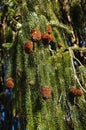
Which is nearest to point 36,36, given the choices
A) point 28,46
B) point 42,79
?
point 28,46

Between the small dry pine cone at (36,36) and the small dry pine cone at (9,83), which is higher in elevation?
the small dry pine cone at (36,36)

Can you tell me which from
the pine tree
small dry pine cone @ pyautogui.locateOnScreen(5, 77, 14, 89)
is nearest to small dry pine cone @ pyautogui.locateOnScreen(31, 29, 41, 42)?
the pine tree

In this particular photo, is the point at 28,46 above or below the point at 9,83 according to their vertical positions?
above

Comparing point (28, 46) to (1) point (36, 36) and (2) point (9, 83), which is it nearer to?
(1) point (36, 36)

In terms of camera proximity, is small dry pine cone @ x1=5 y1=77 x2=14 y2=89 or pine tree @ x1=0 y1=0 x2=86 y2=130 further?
small dry pine cone @ x1=5 y1=77 x2=14 y2=89

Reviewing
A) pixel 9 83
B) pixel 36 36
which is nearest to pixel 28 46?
pixel 36 36

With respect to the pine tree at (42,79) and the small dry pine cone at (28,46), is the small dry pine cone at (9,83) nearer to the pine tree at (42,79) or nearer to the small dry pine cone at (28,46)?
the pine tree at (42,79)

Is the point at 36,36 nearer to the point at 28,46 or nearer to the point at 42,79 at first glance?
the point at 28,46

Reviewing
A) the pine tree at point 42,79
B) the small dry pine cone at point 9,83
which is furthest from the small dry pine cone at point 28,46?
the small dry pine cone at point 9,83

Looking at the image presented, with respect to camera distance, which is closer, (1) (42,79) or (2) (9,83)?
(1) (42,79)

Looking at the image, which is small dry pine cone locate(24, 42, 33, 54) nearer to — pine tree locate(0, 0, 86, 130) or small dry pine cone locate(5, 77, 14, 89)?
pine tree locate(0, 0, 86, 130)

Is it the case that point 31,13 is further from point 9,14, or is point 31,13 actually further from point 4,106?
point 4,106

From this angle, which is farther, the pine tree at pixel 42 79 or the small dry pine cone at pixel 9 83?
the small dry pine cone at pixel 9 83

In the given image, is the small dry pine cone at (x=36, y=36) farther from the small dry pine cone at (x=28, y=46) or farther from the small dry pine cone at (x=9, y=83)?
the small dry pine cone at (x=9, y=83)
